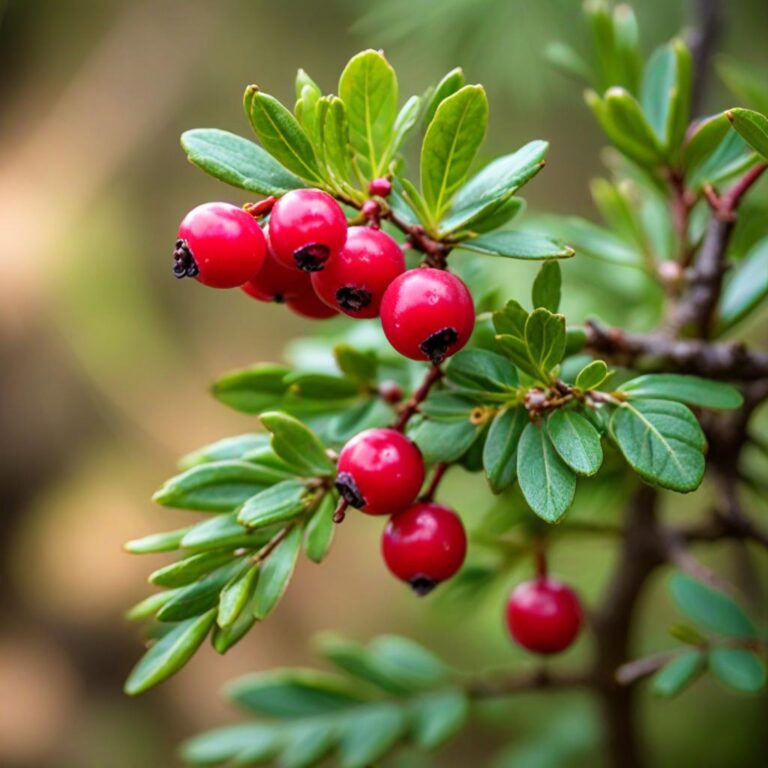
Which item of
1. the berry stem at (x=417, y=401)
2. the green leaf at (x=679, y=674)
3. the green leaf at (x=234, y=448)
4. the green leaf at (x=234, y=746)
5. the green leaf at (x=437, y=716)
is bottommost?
the green leaf at (x=437, y=716)

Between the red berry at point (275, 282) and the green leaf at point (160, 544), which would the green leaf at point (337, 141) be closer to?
the red berry at point (275, 282)

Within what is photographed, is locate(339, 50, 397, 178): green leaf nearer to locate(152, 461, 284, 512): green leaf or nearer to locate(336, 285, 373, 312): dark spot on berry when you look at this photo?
locate(336, 285, 373, 312): dark spot on berry

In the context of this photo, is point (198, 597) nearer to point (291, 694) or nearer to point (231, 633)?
point (231, 633)

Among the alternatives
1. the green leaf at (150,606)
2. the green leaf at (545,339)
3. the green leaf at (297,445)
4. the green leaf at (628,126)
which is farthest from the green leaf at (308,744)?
the green leaf at (628,126)

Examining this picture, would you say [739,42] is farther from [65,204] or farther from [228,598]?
[65,204]

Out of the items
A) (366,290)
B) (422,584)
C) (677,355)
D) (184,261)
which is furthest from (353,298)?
(677,355)

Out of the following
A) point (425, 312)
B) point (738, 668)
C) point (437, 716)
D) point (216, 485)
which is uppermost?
point (425, 312)

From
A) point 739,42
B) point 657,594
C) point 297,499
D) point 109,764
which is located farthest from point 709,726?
point 109,764
